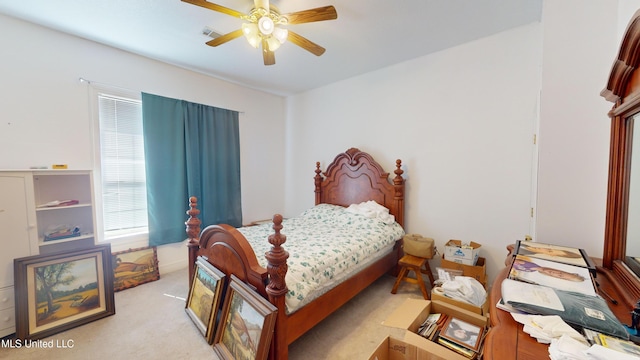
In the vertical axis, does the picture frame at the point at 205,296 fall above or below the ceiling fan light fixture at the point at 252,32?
below

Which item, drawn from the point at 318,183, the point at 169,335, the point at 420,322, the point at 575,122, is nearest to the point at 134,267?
the point at 169,335

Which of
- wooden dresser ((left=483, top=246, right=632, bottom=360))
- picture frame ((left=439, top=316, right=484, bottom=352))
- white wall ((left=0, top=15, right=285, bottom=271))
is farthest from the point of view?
white wall ((left=0, top=15, right=285, bottom=271))

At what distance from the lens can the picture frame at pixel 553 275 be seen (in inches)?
35.0

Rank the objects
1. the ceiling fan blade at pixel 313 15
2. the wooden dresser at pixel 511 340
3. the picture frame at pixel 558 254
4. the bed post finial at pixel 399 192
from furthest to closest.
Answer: the bed post finial at pixel 399 192
the ceiling fan blade at pixel 313 15
the picture frame at pixel 558 254
the wooden dresser at pixel 511 340

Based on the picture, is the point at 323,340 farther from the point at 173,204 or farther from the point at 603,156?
the point at 173,204

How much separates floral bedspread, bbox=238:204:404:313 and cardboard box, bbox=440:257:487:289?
60cm

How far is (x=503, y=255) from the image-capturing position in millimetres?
2488

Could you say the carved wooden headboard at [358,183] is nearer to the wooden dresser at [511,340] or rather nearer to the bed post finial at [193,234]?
the bed post finial at [193,234]

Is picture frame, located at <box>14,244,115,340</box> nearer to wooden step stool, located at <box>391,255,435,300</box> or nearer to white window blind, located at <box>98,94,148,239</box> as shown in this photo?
white window blind, located at <box>98,94,148,239</box>

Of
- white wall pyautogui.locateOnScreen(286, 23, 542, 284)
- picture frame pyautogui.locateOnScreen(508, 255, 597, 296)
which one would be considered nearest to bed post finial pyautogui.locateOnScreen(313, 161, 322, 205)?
white wall pyautogui.locateOnScreen(286, 23, 542, 284)

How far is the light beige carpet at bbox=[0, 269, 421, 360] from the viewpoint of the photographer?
1.81 metres

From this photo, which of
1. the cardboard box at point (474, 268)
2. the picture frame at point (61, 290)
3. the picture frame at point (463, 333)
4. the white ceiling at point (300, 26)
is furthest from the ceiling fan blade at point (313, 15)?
the picture frame at point (61, 290)

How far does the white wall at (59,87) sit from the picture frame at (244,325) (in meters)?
1.87

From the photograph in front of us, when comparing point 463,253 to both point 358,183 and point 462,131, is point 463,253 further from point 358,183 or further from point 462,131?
point 358,183
